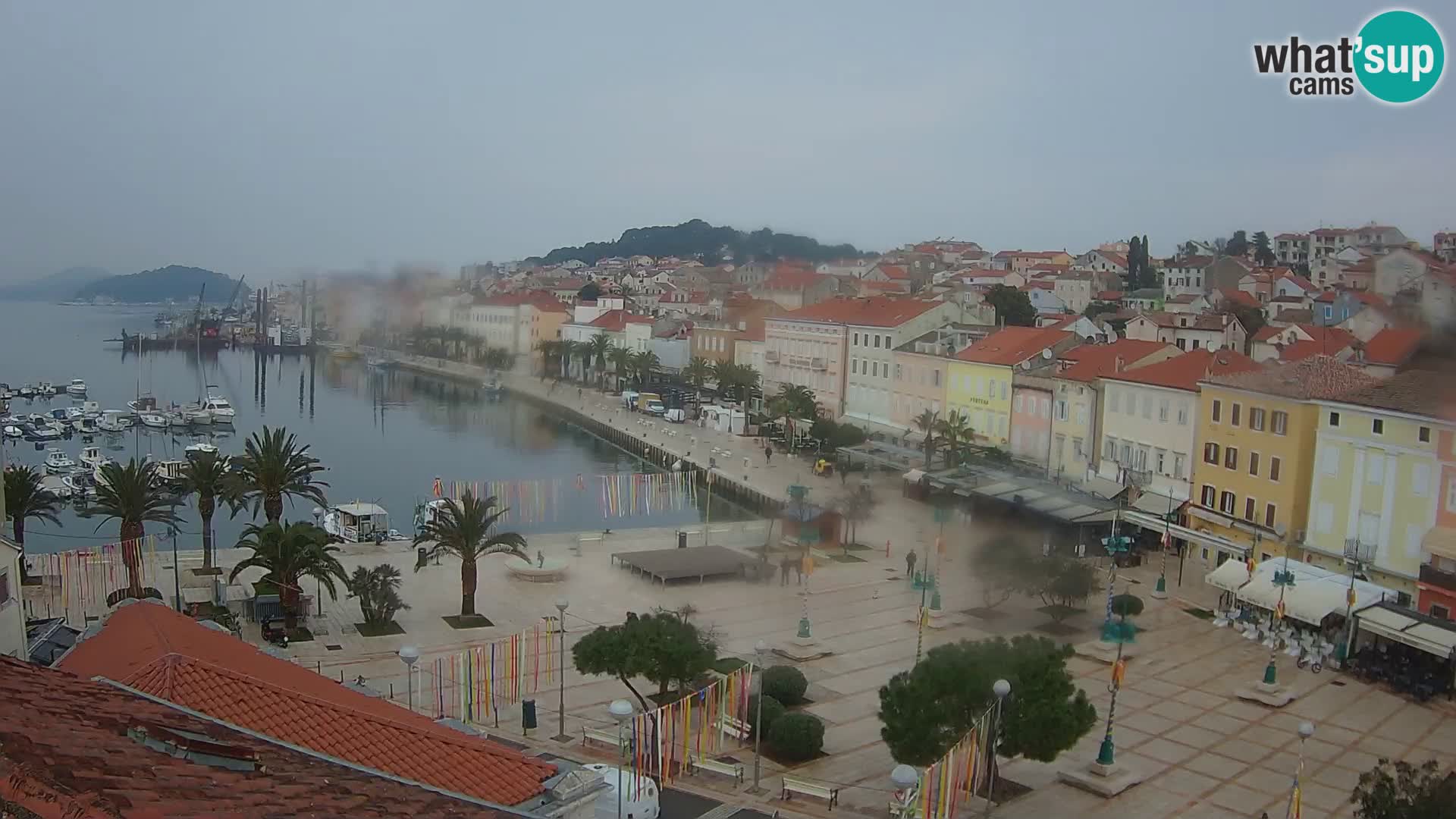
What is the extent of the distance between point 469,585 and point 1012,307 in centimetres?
1473

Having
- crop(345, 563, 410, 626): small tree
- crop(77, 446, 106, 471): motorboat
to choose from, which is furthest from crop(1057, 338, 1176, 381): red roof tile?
crop(77, 446, 106, 471): motorboat

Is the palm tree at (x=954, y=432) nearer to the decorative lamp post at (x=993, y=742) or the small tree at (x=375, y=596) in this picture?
the small tree at (x=375, y=596)

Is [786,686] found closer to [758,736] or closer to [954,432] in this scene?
[758,736]

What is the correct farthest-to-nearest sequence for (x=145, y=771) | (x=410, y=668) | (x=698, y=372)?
(x=698, y=372), (x=410, y=668), (x=145, y=771)

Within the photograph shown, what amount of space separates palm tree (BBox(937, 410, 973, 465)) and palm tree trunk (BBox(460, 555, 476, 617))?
21.6 ft

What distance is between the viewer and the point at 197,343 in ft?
113

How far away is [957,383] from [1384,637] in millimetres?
7670

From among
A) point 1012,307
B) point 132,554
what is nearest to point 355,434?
point 1012,307

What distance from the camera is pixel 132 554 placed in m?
8.10

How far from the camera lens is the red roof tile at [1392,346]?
5.78 m

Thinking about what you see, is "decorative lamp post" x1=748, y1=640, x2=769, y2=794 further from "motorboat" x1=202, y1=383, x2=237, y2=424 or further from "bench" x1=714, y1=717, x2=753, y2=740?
"motorboat" x1=202, y1=383, x2=237, y2=424

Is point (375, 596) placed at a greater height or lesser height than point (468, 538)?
lesser

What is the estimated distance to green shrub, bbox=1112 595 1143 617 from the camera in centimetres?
779

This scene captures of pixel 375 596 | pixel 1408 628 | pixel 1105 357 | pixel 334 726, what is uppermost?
pixel 1105 357
